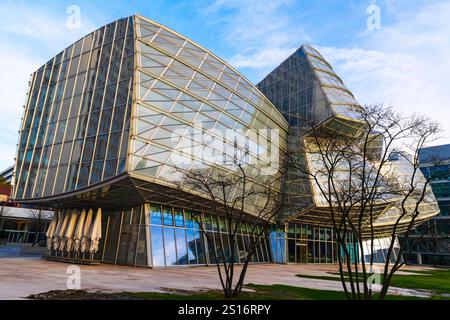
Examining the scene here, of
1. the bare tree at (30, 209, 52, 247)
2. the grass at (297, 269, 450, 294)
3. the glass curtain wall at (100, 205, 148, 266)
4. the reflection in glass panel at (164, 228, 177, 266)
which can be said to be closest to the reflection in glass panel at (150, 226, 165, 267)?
the reflection in glass panel at (164, 228, 177, 266)

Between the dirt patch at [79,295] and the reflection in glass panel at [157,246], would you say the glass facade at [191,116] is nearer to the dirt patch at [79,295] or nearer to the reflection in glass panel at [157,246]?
the reflection in glass panel at [157,246]

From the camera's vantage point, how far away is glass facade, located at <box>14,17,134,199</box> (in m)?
28.9

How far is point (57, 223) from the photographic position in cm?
3612

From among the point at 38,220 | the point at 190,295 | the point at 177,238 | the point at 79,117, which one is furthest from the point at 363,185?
the point at 38,220

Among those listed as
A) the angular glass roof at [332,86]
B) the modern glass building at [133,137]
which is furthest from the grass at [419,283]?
the angular glass roof at [332,86]

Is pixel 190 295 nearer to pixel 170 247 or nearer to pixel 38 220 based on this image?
pixel 170 247

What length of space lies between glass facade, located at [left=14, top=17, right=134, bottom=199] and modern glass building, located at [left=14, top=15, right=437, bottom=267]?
13 cm

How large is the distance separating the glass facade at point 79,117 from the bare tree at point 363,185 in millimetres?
15585

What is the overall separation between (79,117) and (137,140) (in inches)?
355

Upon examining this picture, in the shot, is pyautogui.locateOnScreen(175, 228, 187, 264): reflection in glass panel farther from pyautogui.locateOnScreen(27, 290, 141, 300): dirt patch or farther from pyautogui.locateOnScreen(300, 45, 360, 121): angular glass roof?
pyautogui.locateOnScreen(300, 45, 360, 121): angular glass roof

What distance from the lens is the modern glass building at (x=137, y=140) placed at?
28625mm

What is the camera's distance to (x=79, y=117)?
32625 mm

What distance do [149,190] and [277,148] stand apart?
2157 centimetres
